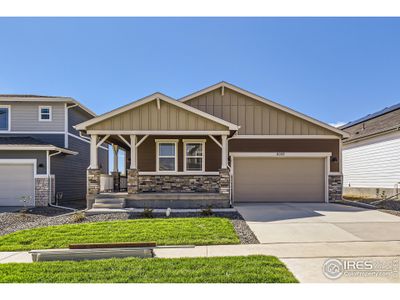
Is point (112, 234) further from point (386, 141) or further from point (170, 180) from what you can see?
point (386, 141)

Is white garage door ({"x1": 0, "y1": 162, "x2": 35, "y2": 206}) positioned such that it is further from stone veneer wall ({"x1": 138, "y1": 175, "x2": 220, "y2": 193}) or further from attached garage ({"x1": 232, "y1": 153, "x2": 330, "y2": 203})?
attached garage ({"x1": 232, "y1": 153, "x2": 330, "y2": 203})

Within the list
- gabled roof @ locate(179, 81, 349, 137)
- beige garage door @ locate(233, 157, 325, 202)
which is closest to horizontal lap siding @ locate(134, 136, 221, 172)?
beige garage door @ locate(233, 157, 325, 202)

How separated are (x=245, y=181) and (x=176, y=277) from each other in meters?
11.1

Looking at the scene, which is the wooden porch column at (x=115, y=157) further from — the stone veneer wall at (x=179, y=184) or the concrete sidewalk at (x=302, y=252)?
the concrete sidewalk at (x=302, y=252)

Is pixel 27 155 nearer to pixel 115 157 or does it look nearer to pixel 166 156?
pixel 115 157

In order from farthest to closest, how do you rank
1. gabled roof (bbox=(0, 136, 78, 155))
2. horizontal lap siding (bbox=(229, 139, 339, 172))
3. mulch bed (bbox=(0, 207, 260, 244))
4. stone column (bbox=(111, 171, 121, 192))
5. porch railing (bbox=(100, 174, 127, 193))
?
stone column (bbox=(111, 171, 121, 192))
horizontal lap siding (bbox=(229, 139, 339, 172))
gabled roof (bbox=(0, 136, 78, 155))
porch railing (bbox=(100, 174, 127, 193))
mulch bed (bbox=(0, 207, 260, 244))

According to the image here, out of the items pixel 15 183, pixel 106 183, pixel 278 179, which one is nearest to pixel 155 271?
pixel 106 183

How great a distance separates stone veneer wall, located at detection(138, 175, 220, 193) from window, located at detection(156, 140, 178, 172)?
Answer: 0.45 m

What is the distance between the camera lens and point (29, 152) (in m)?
15.5

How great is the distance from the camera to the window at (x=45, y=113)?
17.2 m

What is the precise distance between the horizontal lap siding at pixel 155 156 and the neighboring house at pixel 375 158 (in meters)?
9.17

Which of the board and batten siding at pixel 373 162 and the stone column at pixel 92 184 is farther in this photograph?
the board and batten siding at pixel 373 162

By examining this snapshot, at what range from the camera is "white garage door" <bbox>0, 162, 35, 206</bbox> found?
611 inches

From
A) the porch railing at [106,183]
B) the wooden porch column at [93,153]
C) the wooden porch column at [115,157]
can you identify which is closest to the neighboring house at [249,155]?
the wooden porch column at [115,157]
